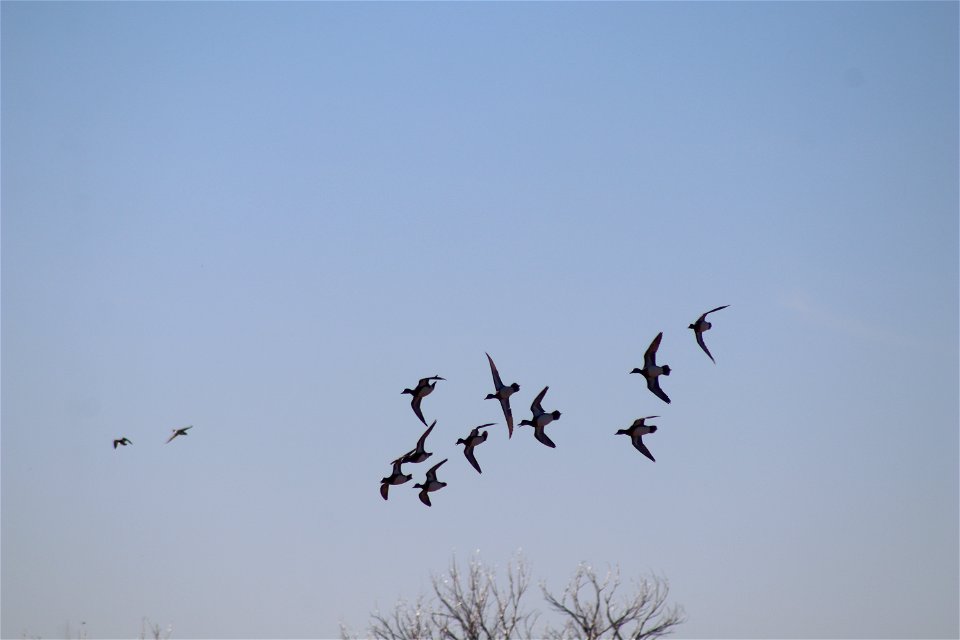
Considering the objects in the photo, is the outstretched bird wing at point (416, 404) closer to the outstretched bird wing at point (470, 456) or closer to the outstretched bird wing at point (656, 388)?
the outstretched bird wing at point (470, 456)

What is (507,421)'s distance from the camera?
2289 cm

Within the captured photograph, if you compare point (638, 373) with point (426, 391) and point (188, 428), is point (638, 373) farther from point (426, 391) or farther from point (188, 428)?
point (188, 428)

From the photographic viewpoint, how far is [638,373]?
23203 millimetres

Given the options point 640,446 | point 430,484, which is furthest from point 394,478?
point 640,446

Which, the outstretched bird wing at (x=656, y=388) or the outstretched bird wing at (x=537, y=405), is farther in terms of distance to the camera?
the outstretched bird wing at (x=537, y=405)

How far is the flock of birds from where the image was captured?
23.2 metres

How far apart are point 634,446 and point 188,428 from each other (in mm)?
13612

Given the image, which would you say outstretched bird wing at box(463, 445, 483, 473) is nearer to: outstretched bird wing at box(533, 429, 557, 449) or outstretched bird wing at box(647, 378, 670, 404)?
outstretched bird wing at box(533, 429, 557, 449)

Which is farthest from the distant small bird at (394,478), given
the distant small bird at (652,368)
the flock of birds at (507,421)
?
the distant small bird at (652,368)

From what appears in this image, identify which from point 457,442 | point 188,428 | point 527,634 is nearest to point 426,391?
point 457,442

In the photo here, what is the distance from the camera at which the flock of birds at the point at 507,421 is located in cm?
2316

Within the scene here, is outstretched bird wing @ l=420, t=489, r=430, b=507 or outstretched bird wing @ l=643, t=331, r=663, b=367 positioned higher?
outstretched bird wing @ l=643, t=331, r=663, b=367

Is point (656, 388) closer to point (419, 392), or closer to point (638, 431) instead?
point (638, 431)

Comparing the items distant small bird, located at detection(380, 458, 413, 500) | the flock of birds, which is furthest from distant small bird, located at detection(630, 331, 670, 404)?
distant small bird, located at detection(380, 458, 413, 500)
